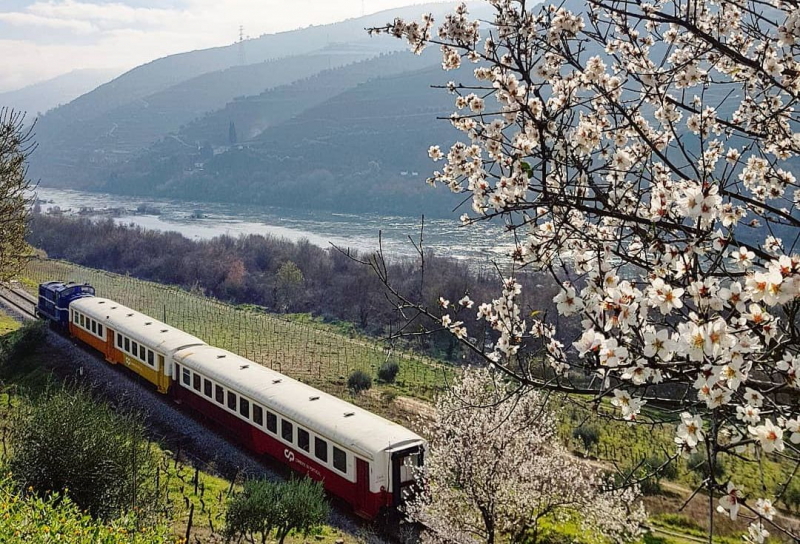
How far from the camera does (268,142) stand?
167m

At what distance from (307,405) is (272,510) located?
3.64 m

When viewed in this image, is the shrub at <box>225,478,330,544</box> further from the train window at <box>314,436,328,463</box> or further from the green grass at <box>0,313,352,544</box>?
the train window at <box>314,436,328,463</box>

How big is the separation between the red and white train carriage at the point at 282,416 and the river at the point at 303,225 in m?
39.7

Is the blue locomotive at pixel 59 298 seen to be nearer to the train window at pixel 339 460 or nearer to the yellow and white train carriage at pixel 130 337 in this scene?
the yellow and white train carriage at pixel 130 337

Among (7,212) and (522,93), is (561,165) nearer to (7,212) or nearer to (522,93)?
(522,93)

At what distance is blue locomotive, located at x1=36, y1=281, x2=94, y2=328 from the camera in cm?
2647

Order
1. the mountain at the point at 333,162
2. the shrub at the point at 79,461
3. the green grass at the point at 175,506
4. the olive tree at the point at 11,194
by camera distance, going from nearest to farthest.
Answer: the green grass at the point at 175,506, the shrub at the point at 79,461, the olive tree at the point at 11,194, the mountain at the point at 333,162

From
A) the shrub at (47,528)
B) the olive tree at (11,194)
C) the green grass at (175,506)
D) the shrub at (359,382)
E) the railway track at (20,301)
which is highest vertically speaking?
the olive tree at (11,194)

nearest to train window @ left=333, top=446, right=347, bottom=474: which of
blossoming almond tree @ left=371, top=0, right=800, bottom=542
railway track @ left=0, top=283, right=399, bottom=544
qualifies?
railway track @ left=0, top=283, right=399, bottom=544

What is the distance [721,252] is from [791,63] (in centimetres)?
265

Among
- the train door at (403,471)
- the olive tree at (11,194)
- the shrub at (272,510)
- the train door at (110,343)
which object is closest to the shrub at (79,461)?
the shrub at (272,510)

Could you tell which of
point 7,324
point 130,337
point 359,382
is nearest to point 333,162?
point 7,324

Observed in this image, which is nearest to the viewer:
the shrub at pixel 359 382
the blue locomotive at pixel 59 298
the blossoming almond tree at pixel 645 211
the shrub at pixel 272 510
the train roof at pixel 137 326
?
the blossoming almond tree at pixel 645 211

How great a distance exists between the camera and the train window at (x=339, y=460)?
43.5 ft
